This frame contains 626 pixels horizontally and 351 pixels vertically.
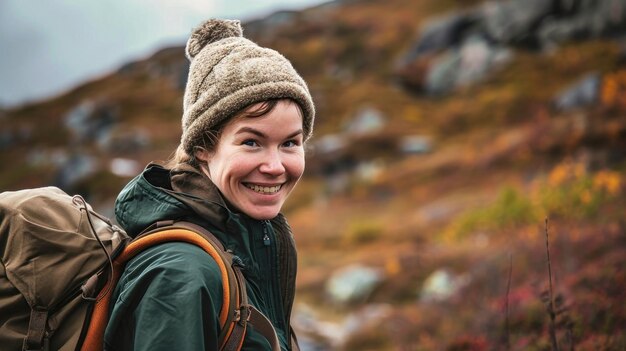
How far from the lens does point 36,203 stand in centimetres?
184

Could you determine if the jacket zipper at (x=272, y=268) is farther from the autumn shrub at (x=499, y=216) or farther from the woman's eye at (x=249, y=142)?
the autumn shrub at (x=499, y=216)

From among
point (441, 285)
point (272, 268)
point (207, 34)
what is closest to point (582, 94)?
point (441, 285)

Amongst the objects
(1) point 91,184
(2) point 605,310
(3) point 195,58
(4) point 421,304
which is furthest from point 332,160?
(3) point 195,58

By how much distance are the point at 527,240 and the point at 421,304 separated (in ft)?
7.37

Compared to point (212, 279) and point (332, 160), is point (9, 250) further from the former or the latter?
point (332, 160)

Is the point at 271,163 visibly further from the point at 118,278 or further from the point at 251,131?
the point at 118,278

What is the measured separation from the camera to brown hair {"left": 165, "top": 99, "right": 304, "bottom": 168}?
6.87 feet

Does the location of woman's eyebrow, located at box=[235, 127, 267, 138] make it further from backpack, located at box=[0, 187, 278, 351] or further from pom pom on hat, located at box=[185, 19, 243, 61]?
pom pom on hat, located at box=[185, 19, 243, 61]

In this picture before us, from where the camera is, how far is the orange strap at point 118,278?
1.75 meters

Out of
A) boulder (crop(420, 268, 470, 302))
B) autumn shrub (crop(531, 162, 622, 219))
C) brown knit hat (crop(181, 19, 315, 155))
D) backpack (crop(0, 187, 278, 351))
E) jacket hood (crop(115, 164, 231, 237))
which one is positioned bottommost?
backpack (crop(0, 187, 278, 351))

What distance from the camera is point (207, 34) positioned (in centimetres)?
240

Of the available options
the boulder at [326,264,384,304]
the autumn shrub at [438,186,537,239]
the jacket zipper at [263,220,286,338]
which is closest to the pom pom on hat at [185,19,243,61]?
the jacket zipper at [263,220,286,338]

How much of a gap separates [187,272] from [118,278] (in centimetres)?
32

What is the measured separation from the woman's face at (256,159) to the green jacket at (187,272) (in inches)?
2.2
